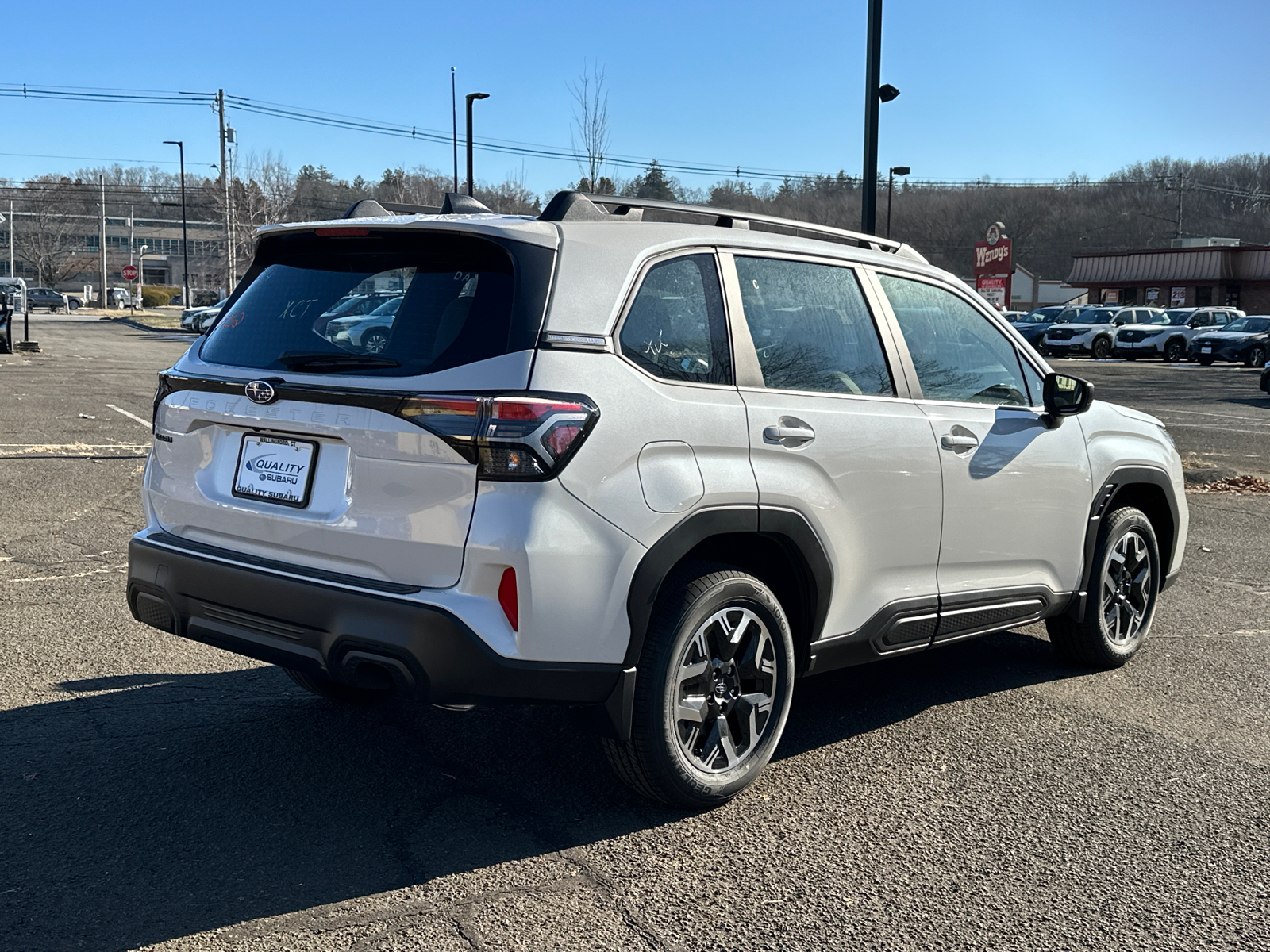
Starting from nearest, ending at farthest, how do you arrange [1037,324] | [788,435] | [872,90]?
[788,435] < [872,90] < [1037,324]

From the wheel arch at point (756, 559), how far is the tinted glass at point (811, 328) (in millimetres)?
500

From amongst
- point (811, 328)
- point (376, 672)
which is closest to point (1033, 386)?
point (811, 328)

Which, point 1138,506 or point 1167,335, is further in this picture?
point 1167,335

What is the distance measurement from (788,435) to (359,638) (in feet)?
4.96

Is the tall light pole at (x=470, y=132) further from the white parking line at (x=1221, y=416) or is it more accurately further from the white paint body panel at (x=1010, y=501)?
the white paint body panel at (x=1010, y=501)

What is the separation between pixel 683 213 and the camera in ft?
13.5

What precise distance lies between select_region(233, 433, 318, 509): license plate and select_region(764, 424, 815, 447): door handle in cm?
142

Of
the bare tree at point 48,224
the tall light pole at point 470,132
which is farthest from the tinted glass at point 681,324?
the bare tree at point 48,224

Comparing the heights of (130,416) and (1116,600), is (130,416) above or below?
above

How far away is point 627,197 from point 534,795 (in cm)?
203

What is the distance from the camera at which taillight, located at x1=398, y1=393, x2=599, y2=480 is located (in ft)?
10.7

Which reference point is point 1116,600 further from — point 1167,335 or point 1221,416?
point 1167,335

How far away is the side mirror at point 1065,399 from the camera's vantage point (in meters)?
5.07

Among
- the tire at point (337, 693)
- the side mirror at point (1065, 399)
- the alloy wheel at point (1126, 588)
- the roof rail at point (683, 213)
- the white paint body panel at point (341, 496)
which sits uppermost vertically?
the roof rail at point (683, 213)
